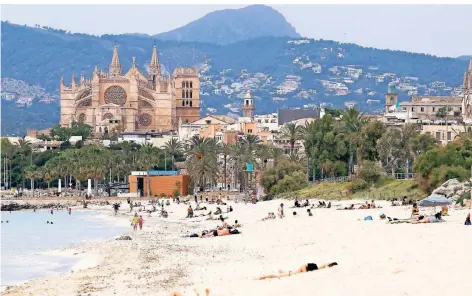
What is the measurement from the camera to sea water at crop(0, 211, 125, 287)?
3827 centimetres

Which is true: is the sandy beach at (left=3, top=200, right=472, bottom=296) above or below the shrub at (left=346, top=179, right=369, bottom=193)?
below

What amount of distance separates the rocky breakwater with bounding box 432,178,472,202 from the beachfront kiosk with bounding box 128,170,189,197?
51765 mm

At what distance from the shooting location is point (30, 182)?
399 ft

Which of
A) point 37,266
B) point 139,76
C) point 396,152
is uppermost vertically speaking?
point 139,76

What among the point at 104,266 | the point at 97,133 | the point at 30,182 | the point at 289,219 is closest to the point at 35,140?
the point at 97,133

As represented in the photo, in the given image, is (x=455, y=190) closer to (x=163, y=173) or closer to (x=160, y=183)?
(x=160, y=183)

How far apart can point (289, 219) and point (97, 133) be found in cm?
11578

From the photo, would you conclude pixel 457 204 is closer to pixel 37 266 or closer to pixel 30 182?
pixel 37 266

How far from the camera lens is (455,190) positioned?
152 ft

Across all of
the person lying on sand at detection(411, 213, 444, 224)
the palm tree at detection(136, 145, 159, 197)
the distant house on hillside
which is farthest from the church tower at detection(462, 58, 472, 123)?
the person lying on sand at detection(411, 213, 444, 224)

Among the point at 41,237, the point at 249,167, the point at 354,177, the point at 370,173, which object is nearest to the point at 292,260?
the point at 41,237

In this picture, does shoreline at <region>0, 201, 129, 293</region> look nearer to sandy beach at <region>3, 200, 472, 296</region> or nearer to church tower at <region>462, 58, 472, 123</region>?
sandy beach at <region>3, 200, 472, 296</region>

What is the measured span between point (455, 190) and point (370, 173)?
18024 mm

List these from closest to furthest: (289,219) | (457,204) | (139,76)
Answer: (457,204) → (289,219) → (139,76)
